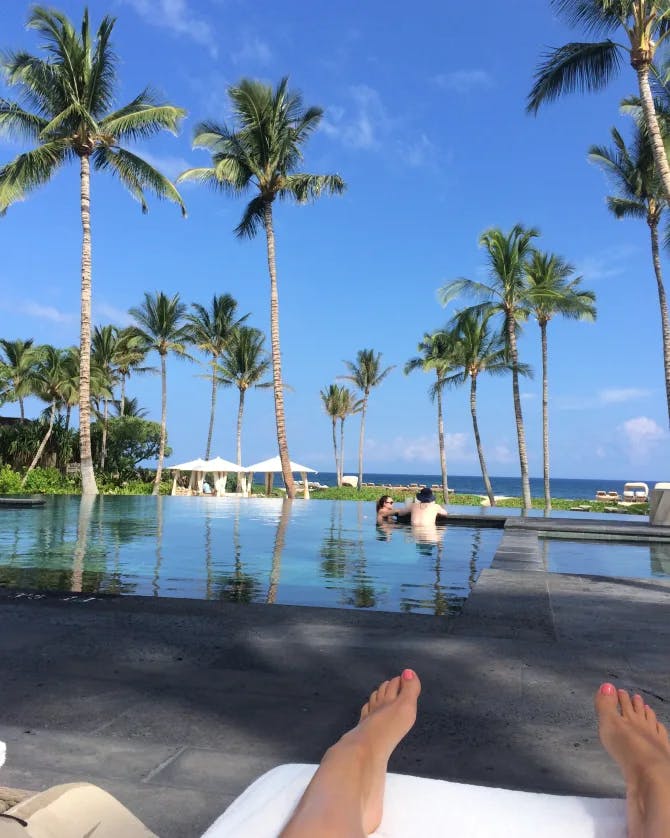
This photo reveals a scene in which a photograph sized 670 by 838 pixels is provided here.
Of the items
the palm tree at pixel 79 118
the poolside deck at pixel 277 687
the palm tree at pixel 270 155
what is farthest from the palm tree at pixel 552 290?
the poolside deck at pixel 277 687

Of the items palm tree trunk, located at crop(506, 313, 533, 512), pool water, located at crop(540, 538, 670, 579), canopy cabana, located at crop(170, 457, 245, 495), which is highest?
palm tree trunk, located at crop(506, 313, 533, 512)

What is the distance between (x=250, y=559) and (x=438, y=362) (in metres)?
27.3

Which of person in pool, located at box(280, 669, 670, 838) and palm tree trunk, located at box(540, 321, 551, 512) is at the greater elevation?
palm tree trunk, located at box(540, 321, 551, 512)

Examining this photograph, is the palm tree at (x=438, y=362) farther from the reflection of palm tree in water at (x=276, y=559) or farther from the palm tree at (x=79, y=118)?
the reflection of palm tree in water at (x=276, y=559)

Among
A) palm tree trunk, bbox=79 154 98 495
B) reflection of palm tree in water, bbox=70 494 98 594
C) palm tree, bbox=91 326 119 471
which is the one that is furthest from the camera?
palm tree, bbox=91 326 119 471

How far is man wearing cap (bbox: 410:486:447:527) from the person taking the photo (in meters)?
12.1

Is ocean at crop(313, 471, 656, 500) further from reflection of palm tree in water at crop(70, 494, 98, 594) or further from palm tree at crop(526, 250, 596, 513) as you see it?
reflection of palm tree in water at crop(70, 494, 98, 594)

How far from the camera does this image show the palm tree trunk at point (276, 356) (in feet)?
67.4

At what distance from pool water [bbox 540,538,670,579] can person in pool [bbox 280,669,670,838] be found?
4.83m

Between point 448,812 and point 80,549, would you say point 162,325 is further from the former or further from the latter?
point 448,812

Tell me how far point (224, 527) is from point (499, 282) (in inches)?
653

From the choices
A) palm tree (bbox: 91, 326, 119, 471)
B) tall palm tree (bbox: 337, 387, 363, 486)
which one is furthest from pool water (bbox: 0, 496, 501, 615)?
tall palm tree (bbox: 337, 387, 363, 486)

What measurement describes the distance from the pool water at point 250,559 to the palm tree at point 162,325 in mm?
19628

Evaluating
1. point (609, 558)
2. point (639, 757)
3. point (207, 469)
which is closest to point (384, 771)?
point (639, 757)
